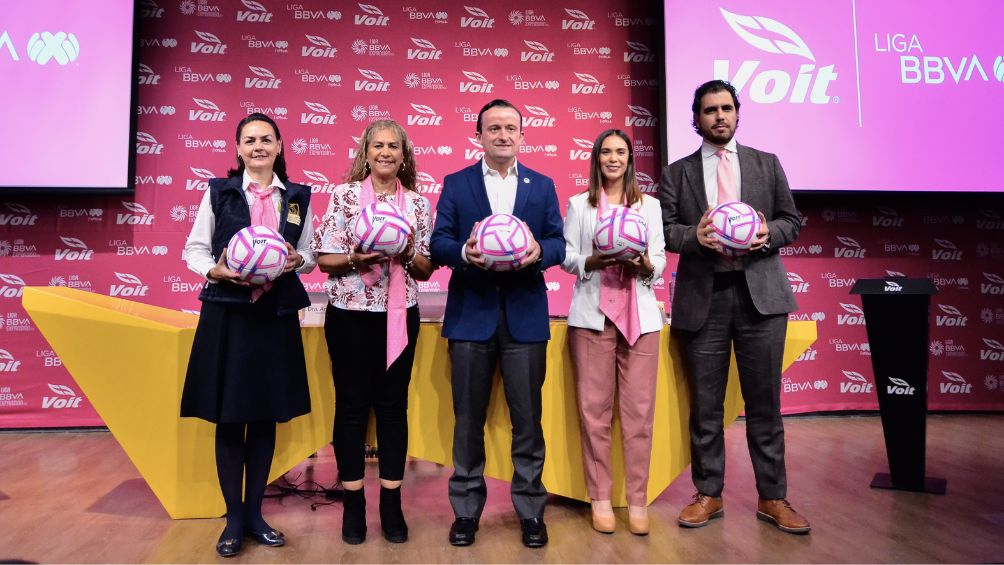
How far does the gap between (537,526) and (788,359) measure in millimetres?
1340

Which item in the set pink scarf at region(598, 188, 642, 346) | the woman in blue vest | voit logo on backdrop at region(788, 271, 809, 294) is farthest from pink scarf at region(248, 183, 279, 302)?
voit logo on backdrop at region(788, 271, 809, 294)

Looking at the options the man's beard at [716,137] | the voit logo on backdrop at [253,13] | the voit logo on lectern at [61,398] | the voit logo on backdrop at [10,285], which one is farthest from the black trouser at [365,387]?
the voit logo on backdrop at [10,285]

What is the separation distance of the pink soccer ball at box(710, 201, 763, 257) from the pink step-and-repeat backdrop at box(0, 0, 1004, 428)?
8.36 feet

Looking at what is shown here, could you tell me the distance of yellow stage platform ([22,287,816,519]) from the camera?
8.20 feet

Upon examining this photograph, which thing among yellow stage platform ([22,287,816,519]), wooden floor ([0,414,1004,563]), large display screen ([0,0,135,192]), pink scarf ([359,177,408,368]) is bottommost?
wooden floor ([0,414,1004,563])

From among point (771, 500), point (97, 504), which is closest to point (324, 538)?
point (97, 504)

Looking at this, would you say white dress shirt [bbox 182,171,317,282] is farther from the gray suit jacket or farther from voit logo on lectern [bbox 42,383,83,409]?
voit logo on lectern [bbox 42,383,83,409]

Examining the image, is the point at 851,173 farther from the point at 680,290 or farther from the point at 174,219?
the point at 174,219

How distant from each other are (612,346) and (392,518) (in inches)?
41.7

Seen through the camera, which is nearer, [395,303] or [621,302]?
A: [395,303]

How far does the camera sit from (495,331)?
7.29 ft

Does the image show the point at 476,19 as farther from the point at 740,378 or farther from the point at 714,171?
the point at 740,378

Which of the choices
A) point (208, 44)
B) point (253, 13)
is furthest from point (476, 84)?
point (208, 44)

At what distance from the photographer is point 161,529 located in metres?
2.43
